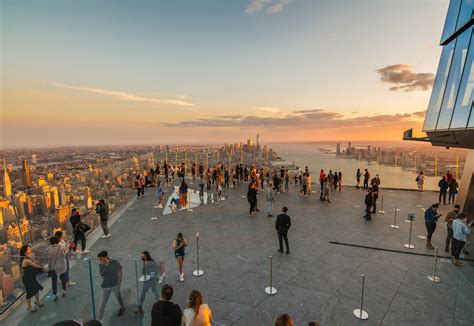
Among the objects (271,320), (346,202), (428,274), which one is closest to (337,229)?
(428,274)

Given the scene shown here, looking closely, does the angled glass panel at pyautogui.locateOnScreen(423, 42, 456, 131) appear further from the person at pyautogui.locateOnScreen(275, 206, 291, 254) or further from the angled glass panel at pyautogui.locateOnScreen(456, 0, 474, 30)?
the person at pyautogui.locateOnScreen(275, 206, 291, 254)

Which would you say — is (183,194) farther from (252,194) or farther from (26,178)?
(26,178)

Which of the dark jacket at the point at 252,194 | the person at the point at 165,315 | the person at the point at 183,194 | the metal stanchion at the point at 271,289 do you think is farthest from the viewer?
the person at the point at 183,194

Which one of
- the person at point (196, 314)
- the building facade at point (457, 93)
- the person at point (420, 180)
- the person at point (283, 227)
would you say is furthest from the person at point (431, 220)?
the person at point (420, 180)

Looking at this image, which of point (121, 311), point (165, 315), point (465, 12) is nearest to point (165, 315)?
point (165, 315)

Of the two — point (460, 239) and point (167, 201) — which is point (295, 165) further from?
point (460, 239)

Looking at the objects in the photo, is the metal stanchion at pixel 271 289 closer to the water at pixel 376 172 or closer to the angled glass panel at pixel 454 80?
the angled glass panel at pixel 454 80
